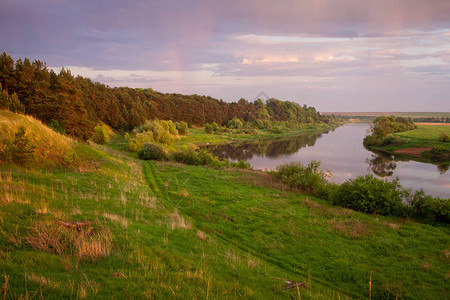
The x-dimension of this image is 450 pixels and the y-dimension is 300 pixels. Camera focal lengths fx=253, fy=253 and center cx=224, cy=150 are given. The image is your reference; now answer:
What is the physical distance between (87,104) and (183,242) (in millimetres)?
60967

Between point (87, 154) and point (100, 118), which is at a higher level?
point (100, 118)

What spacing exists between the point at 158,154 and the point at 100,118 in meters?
36.3

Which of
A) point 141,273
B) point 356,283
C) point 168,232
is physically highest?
point 141,273

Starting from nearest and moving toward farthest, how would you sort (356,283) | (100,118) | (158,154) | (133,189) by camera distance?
(356,283) → (133,189) → (158,154) → (100,118)

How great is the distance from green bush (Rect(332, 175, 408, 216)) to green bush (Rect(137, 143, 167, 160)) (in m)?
25.2

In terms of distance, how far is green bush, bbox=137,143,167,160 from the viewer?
36.1 metres

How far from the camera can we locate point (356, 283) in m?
8.90

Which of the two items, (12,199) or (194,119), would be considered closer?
(12,199)

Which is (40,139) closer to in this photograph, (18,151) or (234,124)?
(18,151)

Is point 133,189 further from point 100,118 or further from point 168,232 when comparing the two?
point 100,118

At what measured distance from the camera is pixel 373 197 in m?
17.0

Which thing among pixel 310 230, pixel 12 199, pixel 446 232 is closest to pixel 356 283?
pixel 310 230

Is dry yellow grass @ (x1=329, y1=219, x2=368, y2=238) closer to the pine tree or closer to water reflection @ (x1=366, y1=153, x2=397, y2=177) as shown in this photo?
the pine tree

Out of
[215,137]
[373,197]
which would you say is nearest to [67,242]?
[373,197]
